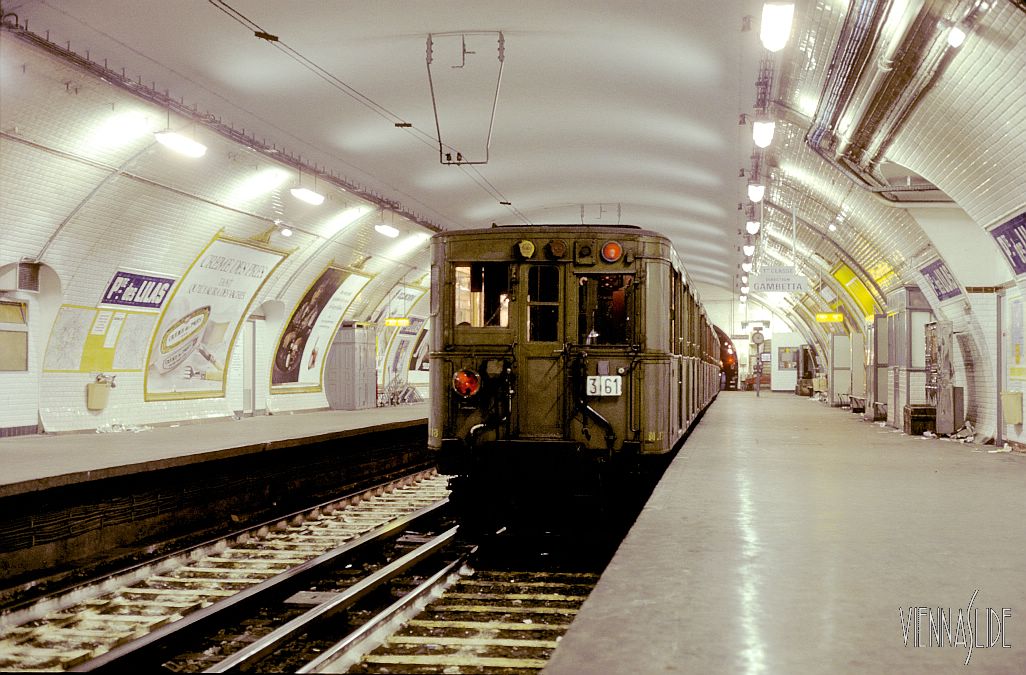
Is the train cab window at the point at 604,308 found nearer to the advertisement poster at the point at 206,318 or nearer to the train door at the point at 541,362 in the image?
the train door at the point at 541,362

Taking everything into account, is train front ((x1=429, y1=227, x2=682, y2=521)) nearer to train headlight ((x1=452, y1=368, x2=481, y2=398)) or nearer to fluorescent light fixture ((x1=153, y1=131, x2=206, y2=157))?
train headlight ((x1=452, y1=368, x2=481, y2=398))

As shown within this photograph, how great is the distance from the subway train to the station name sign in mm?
11958

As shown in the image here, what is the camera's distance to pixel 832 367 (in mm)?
26406

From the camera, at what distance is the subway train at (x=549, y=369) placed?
7.43 metres

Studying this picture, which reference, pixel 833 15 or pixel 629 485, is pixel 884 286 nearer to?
pixel 833 15

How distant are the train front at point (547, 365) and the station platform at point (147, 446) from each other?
10.6ft

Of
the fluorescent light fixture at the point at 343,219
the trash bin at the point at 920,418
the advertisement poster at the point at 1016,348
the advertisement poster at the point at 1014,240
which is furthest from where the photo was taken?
the fluorescent light fixture at the point at 343,219

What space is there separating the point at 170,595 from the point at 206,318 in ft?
32.3

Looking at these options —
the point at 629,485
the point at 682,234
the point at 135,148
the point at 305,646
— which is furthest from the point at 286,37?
the point at 682,234

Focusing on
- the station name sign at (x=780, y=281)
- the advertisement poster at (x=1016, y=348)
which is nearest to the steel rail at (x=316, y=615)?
the advertisement poster at (x=1016, y=348)

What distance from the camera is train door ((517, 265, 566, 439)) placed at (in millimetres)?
7559
